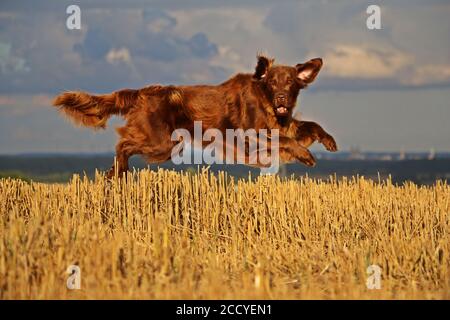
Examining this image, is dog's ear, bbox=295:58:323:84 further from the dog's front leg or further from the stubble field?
the stubble field

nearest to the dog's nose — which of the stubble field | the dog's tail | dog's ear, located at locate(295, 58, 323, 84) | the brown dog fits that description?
the brown dog

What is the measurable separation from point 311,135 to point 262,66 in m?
0.98

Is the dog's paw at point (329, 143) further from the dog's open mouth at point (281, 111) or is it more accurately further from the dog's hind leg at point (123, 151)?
the dog's hind leg at point (123, 151)

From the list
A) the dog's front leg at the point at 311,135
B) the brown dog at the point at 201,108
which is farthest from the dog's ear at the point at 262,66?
the dog's front leg at the point at 311,135

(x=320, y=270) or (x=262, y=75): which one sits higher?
(x=262, y=75)

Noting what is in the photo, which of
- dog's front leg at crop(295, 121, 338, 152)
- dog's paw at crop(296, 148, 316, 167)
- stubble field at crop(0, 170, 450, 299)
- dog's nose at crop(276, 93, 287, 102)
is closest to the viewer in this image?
stubble field at crop(0, 170, 450, 299)

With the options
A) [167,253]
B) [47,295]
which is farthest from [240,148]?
[47,295]

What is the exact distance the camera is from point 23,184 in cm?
1006

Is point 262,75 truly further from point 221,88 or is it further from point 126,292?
point 126,292

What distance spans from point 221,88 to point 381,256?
3.51 m

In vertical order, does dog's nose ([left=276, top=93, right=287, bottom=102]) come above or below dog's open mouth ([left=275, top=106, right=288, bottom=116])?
above

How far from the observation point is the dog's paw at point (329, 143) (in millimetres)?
9953

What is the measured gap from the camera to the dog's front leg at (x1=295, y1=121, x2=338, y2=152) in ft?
32.8

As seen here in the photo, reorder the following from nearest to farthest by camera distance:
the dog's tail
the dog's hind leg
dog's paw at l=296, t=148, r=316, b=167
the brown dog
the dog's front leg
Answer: dog's paw at l=296, t=148, r=316, b=167, the brown dog, the dog's front leg, the dog's hind leg, the dog's tail
